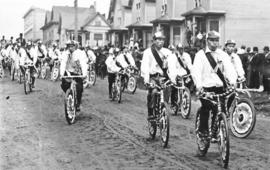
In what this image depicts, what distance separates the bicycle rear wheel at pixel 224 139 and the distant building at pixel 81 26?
215 ft

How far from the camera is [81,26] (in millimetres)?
81250

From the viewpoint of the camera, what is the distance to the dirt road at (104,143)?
299 inches

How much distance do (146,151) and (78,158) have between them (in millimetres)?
1268

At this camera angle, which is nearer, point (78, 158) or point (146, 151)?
point (78, 158)

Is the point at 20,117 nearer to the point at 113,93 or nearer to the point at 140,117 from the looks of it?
the point at 140,117

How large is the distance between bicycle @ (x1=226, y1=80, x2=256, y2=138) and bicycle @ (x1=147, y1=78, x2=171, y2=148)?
1621 mm

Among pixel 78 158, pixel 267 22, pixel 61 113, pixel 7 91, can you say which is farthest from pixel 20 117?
pixel 267 22

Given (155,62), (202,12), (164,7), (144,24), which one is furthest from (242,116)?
(144,24)

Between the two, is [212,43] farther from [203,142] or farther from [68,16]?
[68,16]

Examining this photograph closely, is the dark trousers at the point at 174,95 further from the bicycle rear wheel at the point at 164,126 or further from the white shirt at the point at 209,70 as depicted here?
the white shirt at the point at 209,70

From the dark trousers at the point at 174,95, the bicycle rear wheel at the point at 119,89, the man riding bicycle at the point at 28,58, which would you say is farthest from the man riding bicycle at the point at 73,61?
the man riding bicycle at the point at 28,58

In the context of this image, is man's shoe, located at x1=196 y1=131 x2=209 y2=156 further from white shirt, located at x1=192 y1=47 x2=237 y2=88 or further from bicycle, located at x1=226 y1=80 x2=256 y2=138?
bicycle, located at x1=226 y1=80 x2=256 y2=138

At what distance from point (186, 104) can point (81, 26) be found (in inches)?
2754

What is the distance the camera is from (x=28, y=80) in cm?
1923
